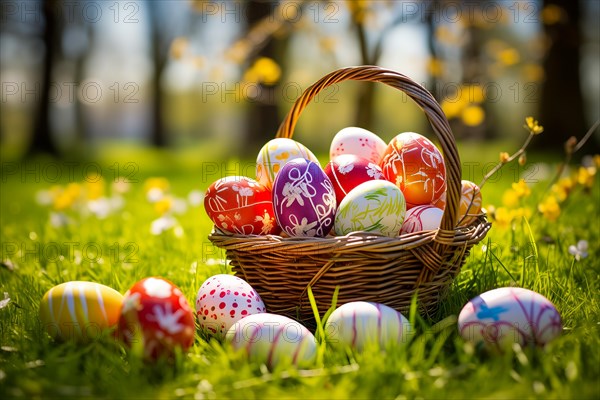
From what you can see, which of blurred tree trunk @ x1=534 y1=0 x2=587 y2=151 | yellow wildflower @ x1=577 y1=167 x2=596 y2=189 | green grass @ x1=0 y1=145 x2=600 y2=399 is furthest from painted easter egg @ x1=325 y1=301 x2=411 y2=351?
blurred tree trunk @ x1=534 y1=0 x2=587 y2=151

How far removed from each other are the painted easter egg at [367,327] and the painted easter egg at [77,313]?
2.10 ft

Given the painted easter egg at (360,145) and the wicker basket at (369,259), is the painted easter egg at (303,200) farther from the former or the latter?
the painted easter egg at (360,145)

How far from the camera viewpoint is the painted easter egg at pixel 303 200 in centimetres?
184

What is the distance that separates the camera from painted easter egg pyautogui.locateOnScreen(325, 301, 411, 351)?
1520 mm

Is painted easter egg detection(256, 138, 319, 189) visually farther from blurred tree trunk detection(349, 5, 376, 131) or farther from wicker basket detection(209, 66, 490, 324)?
blurred tree trunk detection(349, 5, 376, 131)

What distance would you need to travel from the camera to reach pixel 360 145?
2.25 metres

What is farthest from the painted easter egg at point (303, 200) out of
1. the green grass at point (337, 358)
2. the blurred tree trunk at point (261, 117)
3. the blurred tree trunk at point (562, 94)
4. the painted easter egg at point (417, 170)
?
the blurred tree trunk at point (261, 117)

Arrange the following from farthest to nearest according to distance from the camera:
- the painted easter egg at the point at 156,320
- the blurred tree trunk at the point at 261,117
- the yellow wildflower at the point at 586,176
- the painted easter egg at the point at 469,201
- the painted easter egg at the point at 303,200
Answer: the blurred tree trunk at the point at 261,117
the yellow wildflower at the point at 586,176
the painted easter egg at the point at 469,201
the painted easter egg at the point at 303,200
the painted easter egg at the point at 156,320

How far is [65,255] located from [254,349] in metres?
1.58

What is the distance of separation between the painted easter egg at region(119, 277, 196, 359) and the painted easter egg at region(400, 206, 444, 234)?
0.79 m

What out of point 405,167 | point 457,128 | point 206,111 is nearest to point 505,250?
point 405,167

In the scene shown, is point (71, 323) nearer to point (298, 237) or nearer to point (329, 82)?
point (298, 237)

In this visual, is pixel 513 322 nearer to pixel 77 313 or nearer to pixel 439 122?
pixel 439 122

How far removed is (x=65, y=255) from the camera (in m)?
2.72
